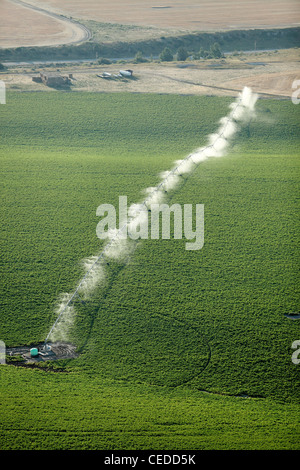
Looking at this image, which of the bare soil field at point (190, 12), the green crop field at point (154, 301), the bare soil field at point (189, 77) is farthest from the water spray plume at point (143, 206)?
the bare soil field at point (190, 12)

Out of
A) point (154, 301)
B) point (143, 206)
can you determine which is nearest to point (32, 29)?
point (143, 206)

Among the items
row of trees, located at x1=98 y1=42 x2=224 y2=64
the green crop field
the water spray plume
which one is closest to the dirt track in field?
row of trees, located at x1=98 y1=42 x2=224 y2=64

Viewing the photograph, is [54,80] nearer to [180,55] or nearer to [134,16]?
[180,55]
